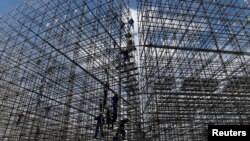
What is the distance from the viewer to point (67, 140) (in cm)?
1201

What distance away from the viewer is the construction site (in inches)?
367

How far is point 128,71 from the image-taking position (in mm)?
12211

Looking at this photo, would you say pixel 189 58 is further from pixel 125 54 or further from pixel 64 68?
pixel 64 68

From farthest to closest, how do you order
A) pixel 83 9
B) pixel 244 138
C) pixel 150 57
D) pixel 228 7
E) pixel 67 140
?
pixel 67 140
pixel 83 9
pixel 150 57
pixel 228 7
pixel 244 138

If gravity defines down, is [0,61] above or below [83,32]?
→ below

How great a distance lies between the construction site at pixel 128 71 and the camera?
9.33 metres

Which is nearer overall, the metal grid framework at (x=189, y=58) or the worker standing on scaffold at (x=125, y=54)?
the metal grid framework at (x=189, y=58)

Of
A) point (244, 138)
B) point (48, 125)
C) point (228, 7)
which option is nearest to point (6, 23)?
point (48, 125)

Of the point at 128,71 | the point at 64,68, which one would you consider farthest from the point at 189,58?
the point at 64,68

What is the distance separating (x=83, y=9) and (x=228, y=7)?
7051 mm

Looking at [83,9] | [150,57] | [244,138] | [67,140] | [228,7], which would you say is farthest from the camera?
[67,140]

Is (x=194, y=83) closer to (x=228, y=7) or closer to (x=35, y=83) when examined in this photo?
(x=228, y=7)

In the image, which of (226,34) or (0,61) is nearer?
(226,34)

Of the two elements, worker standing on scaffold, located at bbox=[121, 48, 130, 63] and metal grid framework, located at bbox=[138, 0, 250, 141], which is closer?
metal grid framework, located at bbox=[138, 0, 250, 141]
